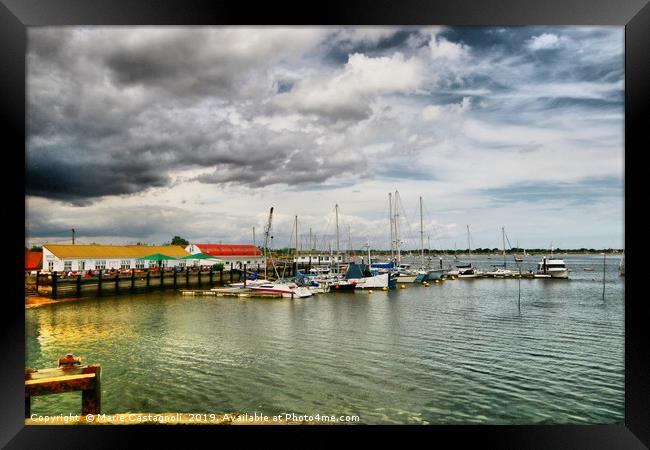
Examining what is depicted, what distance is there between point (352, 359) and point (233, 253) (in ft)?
86.0

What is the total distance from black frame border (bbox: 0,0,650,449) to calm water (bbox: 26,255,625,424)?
2.02 meters

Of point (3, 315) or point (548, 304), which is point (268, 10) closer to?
point (3, 315)

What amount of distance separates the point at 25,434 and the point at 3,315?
1004 millimetres

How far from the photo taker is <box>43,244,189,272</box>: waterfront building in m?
21.5

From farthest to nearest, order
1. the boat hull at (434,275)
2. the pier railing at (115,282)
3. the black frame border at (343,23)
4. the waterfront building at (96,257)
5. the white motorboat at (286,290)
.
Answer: the boat hull at (434,275)
the waterfront building at (96,257)
the white motorboat at (286,290)
the pier railing at (115,282)
the black frame border at (343,23)

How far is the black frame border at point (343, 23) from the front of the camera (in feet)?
11.1

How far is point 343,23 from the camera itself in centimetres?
366

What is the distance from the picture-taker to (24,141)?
359 centimetres

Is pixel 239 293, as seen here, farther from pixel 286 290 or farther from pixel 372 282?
pixel 372 282

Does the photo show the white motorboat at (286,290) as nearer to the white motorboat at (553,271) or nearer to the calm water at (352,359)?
the calm water at (352,359)

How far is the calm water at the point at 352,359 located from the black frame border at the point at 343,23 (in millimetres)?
2020

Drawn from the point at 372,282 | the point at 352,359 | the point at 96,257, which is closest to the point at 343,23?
the point at 352,359

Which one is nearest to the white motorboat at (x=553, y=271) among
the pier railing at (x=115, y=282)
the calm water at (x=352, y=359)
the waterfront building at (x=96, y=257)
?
the calm water at (x=352, y=359)

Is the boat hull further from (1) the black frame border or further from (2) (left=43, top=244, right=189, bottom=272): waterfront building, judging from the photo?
(1) the black frame border
